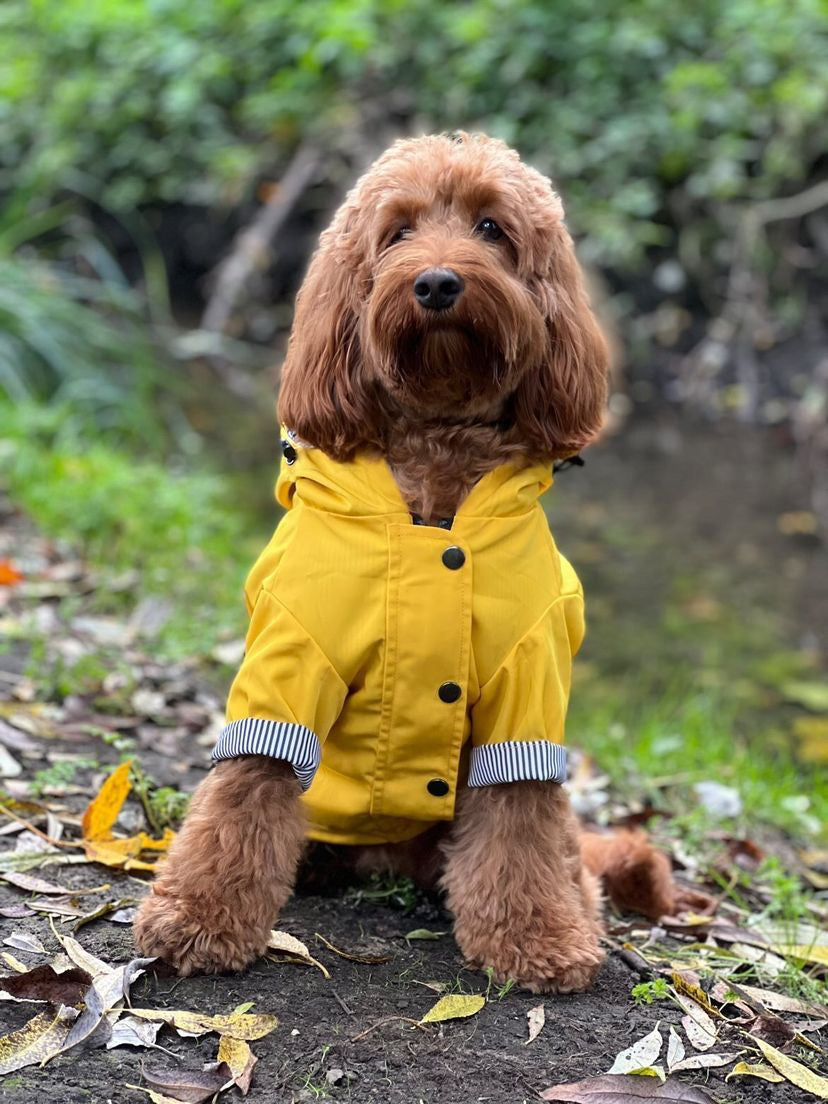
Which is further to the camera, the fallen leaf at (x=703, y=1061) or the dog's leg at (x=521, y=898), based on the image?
the dog's leg at (x=521, y=898)

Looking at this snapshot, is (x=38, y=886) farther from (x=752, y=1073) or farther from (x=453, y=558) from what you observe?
(x=752, y=1073)

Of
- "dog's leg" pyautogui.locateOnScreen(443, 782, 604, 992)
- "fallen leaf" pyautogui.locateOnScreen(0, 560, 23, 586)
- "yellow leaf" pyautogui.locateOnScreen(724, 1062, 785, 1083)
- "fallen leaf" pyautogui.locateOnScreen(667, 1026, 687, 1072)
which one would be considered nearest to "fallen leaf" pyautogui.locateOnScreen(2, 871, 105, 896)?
"dog's leg" pyautogui.locateOnScreen(443, 782, 604, 992)

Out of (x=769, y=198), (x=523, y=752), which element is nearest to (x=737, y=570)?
(x=769, y=198)

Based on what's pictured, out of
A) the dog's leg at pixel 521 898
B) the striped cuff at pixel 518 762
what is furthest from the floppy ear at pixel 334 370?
the dog's leg at pixel 521 898

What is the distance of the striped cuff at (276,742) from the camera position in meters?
2.64

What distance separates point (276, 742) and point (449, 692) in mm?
369

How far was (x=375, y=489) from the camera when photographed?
111 inches

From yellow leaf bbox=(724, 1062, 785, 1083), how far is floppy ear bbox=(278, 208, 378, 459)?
4.76 feet

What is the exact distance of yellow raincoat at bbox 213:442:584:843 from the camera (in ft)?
8.82

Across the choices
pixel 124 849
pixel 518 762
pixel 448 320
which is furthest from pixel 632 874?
pixel 448 320

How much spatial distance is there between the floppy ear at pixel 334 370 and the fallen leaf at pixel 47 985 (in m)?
1.17

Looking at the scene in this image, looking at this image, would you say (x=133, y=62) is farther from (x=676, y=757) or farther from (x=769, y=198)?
(x=676, y=757)

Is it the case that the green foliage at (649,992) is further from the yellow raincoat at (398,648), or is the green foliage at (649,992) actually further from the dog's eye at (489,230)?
the dog's eye at (489,230)

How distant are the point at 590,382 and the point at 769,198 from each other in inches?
278
